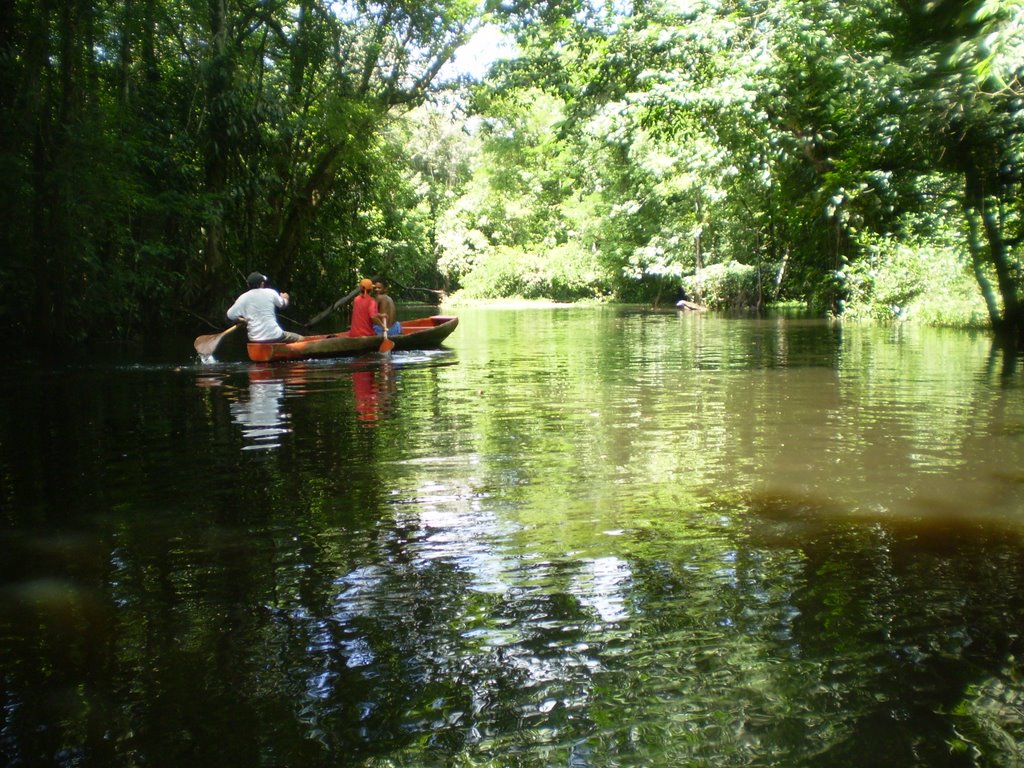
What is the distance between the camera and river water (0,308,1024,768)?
2.48 metres

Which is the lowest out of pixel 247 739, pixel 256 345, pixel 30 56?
pixel 247 739

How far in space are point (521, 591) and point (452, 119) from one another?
2643 centimetres

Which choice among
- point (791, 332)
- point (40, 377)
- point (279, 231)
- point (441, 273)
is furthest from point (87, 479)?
point (441, 273)

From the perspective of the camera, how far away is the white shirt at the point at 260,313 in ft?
45.5

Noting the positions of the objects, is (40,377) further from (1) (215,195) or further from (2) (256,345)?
(1) (215,195)

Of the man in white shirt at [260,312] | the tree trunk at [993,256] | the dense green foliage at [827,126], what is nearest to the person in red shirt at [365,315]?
the man in white shirt at [260,312]

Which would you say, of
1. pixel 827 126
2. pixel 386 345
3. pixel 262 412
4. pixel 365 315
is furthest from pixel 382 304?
pixel 827 126

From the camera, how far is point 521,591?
353 centimetres

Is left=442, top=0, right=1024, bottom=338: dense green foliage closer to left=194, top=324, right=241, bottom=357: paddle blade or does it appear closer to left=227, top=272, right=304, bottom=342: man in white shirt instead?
left=227, top=272, right=304, bottom=342: man in white shirt

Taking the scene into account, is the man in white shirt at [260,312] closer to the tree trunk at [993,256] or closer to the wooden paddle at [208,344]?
the wooden paddle at [208,344]

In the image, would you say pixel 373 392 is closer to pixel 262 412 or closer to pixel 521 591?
pixel 262 412

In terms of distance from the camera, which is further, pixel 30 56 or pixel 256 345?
pixel 30 56

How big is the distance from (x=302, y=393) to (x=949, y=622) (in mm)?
8119

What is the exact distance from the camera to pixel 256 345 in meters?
13.5
